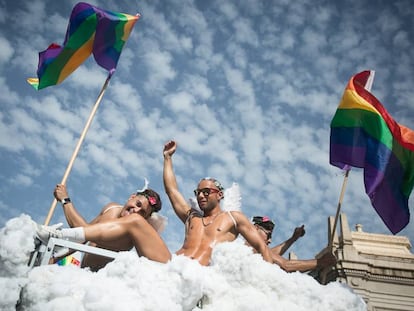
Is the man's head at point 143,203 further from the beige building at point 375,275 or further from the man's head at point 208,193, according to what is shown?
the beige building at point 375,275

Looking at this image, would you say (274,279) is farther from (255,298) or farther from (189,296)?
(189,296)

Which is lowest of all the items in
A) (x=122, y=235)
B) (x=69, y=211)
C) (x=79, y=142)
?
(x=122, y=235)

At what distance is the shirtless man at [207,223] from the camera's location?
123 inches

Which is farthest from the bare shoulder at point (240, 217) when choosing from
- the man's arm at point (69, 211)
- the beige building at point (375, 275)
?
the beige building at point (375, 275)

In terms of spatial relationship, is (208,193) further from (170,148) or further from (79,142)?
(79,142)

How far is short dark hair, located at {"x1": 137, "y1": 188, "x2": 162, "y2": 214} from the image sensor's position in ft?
13.6

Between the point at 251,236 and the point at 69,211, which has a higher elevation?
the point at 69,211

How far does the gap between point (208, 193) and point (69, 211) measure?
61.2 inches

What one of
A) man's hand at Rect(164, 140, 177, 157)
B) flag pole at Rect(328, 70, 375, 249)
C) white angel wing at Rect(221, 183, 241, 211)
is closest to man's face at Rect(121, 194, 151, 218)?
man's hand at Rect(164, 140, 177, 157)

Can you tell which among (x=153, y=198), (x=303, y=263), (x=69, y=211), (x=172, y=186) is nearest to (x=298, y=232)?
(x=303, y=263)

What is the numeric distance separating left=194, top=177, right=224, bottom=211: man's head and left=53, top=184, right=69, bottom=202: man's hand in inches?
59.6

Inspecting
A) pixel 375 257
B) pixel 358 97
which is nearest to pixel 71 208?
pixel 358 97

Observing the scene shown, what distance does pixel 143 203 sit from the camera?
13.4 ft

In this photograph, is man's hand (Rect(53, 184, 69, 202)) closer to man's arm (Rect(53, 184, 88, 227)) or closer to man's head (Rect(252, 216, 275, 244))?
man's arm (Rect(53, 184, 88, 227))
